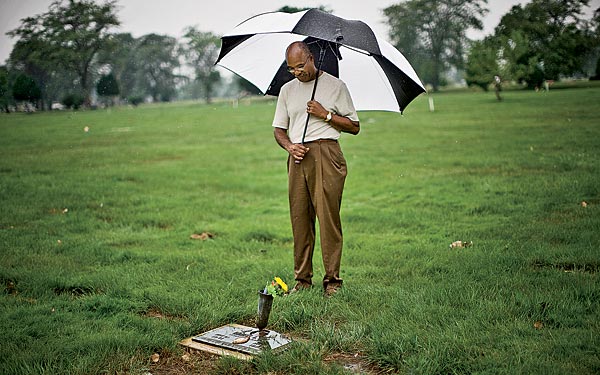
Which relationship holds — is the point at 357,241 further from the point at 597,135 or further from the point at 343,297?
the point at 597,135

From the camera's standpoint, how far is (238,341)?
4160mm

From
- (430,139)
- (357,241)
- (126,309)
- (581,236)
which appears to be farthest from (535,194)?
(430,139)

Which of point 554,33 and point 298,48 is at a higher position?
point 554,33

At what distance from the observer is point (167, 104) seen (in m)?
30.7

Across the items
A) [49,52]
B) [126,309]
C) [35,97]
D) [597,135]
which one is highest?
[49,52]

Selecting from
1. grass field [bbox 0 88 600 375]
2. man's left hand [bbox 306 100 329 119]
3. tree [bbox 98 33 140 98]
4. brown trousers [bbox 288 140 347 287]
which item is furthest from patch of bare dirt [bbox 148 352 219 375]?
tree [bbox 98 33 140 98]

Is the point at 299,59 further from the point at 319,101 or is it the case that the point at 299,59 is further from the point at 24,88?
the point at 24,88

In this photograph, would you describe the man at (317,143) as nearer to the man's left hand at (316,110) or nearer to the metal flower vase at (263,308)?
the man's left hand at (316,110)

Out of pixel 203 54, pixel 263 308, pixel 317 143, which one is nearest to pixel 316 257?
pixel 317 143

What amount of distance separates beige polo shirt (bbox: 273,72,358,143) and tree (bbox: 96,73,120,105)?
26.2 ft

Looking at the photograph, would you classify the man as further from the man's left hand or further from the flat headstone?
the flat headstone

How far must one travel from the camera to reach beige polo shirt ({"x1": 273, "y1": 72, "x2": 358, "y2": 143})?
4.88 meters

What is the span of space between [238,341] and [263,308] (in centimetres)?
29

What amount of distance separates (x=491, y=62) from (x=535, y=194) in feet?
63.4
